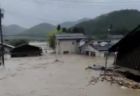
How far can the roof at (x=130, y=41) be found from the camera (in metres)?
17.3

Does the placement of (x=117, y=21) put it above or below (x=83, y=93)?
above

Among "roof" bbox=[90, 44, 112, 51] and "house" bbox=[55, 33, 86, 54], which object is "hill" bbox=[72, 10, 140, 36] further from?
"roof" bbox=[90, 44, 112, 51]

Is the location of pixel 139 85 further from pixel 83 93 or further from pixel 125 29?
pixel 125 29

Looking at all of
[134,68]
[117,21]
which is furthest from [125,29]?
[134,68]

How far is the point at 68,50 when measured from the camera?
40031 mm

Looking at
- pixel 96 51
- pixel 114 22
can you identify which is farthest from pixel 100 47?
pixel 114 22

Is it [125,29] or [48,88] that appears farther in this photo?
[125,29]

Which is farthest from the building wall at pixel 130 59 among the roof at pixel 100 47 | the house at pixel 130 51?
the roof at pixel 100 47

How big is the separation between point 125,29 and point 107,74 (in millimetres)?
39306

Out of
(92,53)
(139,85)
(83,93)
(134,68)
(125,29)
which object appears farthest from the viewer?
(125,29)

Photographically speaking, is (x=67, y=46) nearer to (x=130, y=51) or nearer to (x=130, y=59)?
(x=130, y=51)

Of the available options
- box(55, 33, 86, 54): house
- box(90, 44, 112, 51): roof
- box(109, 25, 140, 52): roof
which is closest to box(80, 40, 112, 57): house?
→ box(90, 44, 112, 51): roof

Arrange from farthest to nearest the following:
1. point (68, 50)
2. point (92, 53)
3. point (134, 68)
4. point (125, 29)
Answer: point (125, 29) < point (68, 50) < point (92, 53) < point (134, 68)

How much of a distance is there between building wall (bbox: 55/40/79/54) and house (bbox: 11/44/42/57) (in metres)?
3.76
